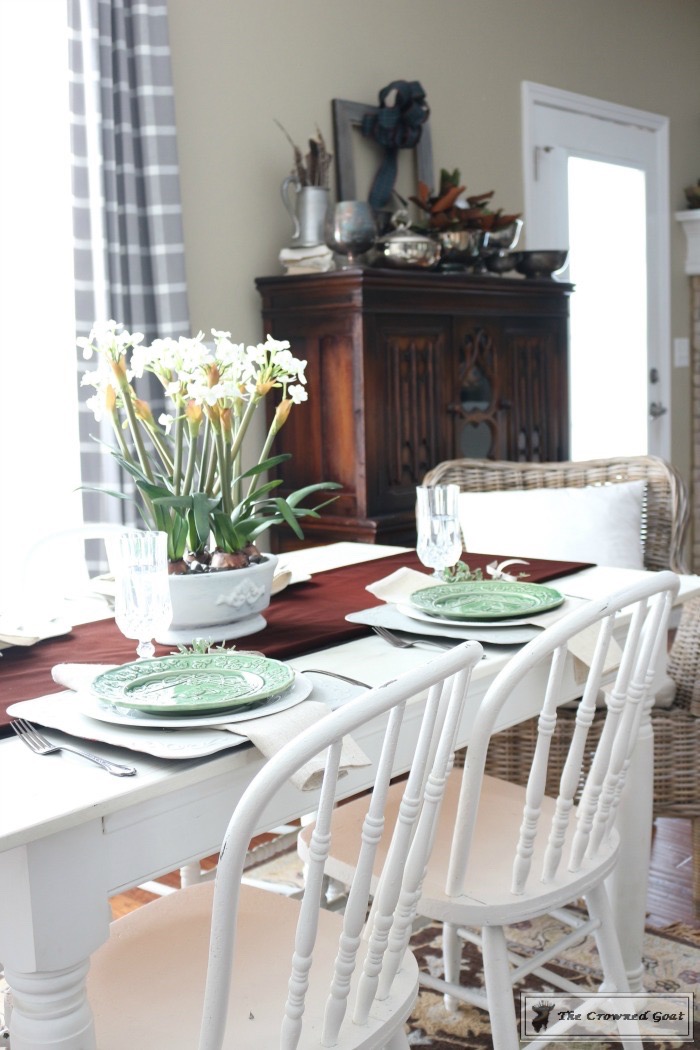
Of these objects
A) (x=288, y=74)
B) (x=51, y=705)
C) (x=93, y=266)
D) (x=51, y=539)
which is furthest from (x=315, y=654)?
(x=288, y=74)

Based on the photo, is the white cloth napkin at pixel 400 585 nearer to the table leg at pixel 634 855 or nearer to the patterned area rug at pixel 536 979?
the table leg at pixel 634 855

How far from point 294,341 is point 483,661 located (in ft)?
6.51

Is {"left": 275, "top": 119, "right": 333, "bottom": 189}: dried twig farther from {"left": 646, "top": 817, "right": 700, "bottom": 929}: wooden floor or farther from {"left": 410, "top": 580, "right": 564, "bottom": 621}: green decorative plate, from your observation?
{"left": 646, "top": 817, "right": 700, "bottom": 929}: wooden floor

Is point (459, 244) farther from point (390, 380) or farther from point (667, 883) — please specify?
point (667, 883)

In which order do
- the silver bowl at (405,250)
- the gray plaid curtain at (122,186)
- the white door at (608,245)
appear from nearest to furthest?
1. the gray plaid curtain at (122,186)
2. the silver bowl at (405,250)
3. the white door at (608,245)

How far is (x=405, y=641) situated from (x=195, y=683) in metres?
0.40

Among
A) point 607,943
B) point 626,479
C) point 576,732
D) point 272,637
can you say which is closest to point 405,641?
point 272,637

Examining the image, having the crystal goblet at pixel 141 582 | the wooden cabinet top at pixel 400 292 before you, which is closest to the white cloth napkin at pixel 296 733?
the crystal goblet at pixel 141 582

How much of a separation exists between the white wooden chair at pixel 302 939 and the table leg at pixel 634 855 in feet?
1.98

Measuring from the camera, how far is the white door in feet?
15.4

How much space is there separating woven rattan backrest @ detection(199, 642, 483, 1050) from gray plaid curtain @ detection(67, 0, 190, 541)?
1.89 metres

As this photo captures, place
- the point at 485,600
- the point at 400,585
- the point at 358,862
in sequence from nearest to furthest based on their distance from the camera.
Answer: the point at 358,862
the point at 485,600
the point at 400,585

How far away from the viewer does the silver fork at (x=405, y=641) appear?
1690 mm

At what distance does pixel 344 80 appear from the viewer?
3801 millimetres
